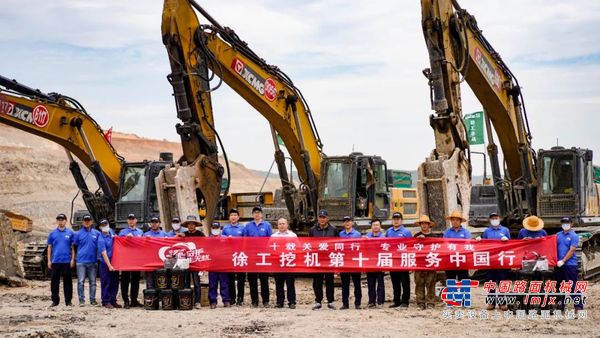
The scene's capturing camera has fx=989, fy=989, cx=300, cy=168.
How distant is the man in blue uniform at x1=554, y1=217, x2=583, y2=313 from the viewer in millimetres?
14961

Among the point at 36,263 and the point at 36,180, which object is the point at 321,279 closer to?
the point at 36,263

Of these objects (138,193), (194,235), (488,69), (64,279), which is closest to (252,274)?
(194,235)

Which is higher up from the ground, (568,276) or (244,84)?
(244,84)

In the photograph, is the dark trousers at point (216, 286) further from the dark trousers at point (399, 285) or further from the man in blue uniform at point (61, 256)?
the dark trousers at point (399, 285)

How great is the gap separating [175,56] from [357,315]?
23.0 feet

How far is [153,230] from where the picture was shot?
57.3ft

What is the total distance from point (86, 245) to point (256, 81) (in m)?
6.19

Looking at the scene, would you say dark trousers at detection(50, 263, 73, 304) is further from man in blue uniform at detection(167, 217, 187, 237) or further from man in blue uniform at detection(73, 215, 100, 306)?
man in blue uniform at detection(167, 217, 187, 237)

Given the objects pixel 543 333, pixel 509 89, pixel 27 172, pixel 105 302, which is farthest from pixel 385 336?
pixel 27 172

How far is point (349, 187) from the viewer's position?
2258 centimetres

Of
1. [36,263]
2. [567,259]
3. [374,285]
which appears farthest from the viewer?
[36,263]

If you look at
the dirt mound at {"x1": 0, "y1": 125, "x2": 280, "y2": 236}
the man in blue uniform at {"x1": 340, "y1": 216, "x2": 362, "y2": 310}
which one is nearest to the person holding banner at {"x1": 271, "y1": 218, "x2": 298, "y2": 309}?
the man in blue uniform at {"x1": 340, "y1": 216, "x2": 362, "y2": 310}

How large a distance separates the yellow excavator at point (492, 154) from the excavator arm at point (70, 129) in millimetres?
9306

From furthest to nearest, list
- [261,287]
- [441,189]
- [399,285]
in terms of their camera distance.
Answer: [441,189] < [261,287] < [399,285]
